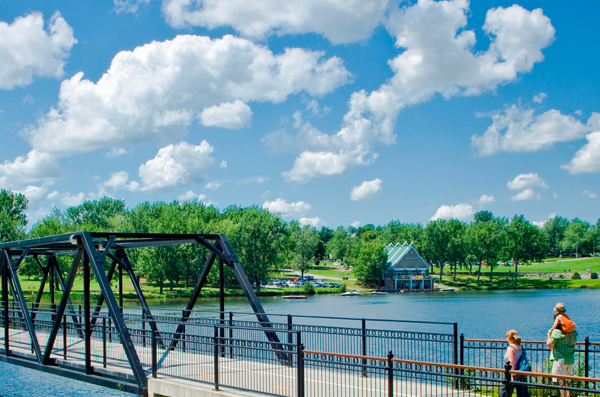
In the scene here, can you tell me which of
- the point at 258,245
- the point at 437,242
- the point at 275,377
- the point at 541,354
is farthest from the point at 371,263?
the point at 275,377

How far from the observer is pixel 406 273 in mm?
123250

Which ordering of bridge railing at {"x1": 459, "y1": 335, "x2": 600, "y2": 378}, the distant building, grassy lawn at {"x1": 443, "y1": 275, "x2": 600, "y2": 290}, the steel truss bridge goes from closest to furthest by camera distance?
bridge railing at {"x1": 459, "y1": 335, "x2": 600, "y2": 378}
the steel truss bridge
grassy lawn at {"x1": 443, "y1": 275, "x2": 600, "y2": 290}
the distant building

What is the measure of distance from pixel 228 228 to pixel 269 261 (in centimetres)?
853

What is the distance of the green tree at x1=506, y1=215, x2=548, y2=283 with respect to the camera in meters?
130

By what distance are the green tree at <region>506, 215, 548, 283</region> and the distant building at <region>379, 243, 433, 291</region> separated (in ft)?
70.2

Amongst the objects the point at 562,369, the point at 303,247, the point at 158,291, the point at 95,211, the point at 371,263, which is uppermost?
the point at 95,211

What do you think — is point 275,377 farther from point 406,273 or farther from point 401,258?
point 406,273

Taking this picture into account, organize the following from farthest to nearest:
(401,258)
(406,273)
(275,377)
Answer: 1. (406,273)
2. (401,258)
3. (275,377)

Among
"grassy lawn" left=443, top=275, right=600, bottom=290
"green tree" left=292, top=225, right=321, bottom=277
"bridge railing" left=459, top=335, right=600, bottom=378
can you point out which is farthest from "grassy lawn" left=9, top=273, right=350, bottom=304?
"bridge railing" left=459, top=335, right=600, bottom=378

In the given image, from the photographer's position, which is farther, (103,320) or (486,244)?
(486,244)

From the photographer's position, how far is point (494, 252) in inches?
4995

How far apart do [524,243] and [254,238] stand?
7000 cm

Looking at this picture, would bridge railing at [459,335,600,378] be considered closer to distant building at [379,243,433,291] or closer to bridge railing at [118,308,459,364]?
bridge railing at [118,308,459,364]

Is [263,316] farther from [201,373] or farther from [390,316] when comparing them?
[390,316]
